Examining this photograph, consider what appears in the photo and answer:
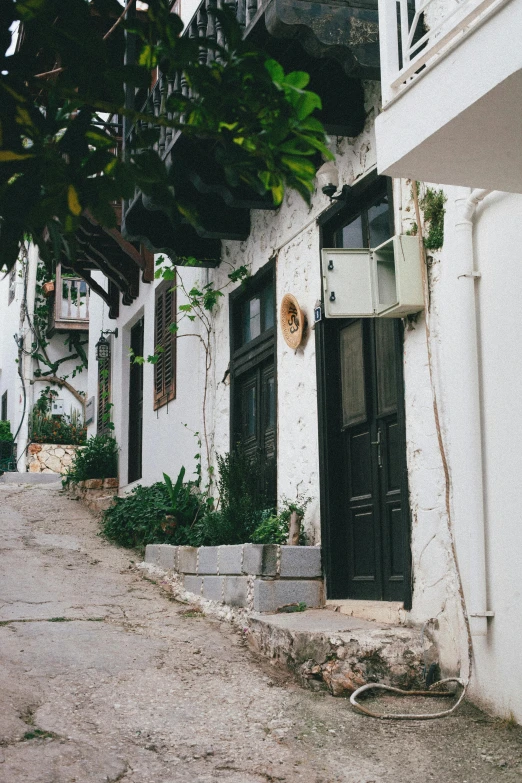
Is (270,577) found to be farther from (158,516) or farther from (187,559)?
(158,516)

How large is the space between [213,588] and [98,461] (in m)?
6.77

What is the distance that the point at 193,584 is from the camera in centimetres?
816

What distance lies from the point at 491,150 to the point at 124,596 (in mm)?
5365

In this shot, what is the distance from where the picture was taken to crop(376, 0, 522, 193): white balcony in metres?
3.98

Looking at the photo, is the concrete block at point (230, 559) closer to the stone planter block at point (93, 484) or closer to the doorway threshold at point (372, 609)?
the doorway threshold at point (372, 609)

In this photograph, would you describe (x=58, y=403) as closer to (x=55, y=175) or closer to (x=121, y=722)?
(x=121, y=722)

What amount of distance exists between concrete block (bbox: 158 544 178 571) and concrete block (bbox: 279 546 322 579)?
6.83 feet

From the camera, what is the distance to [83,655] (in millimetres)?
6121

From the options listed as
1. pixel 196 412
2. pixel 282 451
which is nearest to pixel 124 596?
pixel 282 451

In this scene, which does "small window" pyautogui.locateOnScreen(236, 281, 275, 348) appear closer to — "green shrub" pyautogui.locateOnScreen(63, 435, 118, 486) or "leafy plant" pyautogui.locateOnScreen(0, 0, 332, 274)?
"green shrub" pyautogui.locateOnScreen(63, 435, 118, 486)

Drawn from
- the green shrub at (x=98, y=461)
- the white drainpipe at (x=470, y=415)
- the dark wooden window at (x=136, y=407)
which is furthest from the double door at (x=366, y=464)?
the green shrub at (x=98, y=461)

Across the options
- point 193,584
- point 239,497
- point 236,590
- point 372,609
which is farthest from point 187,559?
point 372,609

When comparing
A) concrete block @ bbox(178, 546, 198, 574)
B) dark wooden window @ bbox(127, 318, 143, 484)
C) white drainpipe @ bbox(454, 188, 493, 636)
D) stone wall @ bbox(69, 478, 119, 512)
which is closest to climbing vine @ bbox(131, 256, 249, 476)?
concrete block @ bbox(178, 546, 198, 574)

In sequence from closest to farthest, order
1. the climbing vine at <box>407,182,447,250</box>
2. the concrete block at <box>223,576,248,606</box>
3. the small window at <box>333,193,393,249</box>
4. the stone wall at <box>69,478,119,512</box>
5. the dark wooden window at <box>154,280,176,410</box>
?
1. the climbing vine at <box>407,182,447,250</box>
2. the small window at <box>333,193,393,249</box>
3. the concrete block at <box>223,576,248,606</box>
4. the dark wooden window at <box>154,280,176,410</box>
5. the stone wall at <box>69,478,119,512</box>
